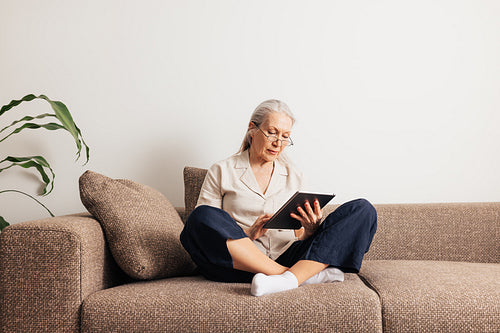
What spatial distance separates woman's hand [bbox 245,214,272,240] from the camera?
1718 mm

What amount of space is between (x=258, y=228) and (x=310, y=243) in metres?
0.22

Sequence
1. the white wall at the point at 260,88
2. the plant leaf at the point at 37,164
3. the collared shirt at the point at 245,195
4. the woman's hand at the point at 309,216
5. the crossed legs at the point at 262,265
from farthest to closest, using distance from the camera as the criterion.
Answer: the white wall at the point at 260,88 < the plant leaf at the point at 37,164 < the collared shirt at the point at 245,195 < the woman's hand at the point at 309,216 < the crossed legs at the point at 262,265

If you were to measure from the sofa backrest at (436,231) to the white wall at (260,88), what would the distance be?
0.31 meters

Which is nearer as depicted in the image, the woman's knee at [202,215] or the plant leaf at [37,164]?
the woman's knee at [202,215]

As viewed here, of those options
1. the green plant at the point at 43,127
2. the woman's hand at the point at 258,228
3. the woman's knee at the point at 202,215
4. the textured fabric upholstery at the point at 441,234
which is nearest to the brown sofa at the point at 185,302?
the woman's knee at the point at 202,215

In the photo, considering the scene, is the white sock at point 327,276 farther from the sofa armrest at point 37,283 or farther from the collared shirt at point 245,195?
the sofa armrest at point 37,283

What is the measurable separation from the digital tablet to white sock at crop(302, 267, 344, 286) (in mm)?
213

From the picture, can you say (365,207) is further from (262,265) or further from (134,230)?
(134,230)

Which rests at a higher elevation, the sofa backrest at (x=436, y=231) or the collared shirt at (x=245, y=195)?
the collared shirt at (x=245, y=195)

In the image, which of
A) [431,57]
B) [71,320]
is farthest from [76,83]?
[431,57]

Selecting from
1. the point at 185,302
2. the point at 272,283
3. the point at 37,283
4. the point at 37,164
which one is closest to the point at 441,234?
the point at 272,283

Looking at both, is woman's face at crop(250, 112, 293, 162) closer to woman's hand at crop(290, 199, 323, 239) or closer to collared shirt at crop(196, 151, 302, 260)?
collared shirt at crop(196, 151, 302, 260)

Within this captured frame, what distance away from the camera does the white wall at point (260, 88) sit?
7.74 ft

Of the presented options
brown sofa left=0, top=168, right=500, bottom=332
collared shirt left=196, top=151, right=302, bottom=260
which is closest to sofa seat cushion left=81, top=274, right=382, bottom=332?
brown sofa left=0, top=168, right=500, bottom=332
